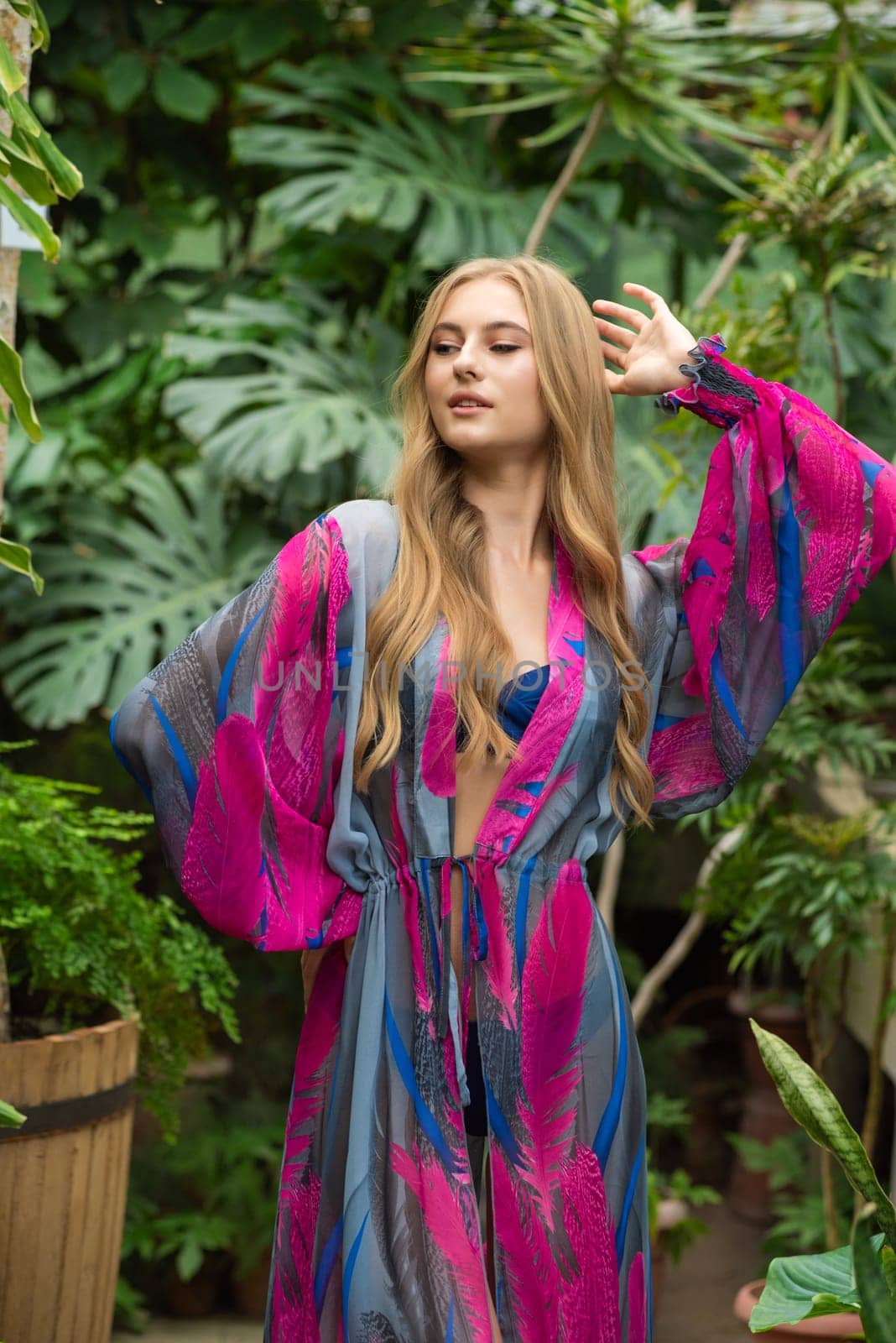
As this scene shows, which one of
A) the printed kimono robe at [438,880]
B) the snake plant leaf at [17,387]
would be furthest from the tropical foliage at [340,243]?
the snake plant leaf at [17,387]

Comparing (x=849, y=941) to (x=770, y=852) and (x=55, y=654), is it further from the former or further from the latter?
(x=55, y=654)

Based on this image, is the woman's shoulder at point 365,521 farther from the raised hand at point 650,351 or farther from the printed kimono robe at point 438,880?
the raised hand at point 650,351

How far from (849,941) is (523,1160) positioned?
1.77 metres

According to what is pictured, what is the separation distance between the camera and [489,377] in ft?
5.73

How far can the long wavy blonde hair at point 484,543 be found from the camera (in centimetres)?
170

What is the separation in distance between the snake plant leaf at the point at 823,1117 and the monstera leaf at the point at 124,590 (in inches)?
82.6

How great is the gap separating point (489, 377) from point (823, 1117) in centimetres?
89

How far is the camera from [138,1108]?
4.26m

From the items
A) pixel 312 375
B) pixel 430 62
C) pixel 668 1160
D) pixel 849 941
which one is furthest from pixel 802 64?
pixel 668 1160

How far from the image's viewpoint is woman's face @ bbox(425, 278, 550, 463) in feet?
5.73

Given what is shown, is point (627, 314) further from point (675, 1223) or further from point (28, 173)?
point (675, 1223)

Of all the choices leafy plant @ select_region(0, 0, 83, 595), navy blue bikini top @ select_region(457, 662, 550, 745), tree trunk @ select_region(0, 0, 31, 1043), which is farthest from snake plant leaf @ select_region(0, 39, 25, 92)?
navy blue bikini top @ select_region(457, 662, 550, 745)

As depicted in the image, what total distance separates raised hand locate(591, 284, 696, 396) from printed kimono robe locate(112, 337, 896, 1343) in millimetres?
35

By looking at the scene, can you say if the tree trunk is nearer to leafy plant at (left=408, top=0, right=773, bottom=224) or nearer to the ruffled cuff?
the ruffled cuff
